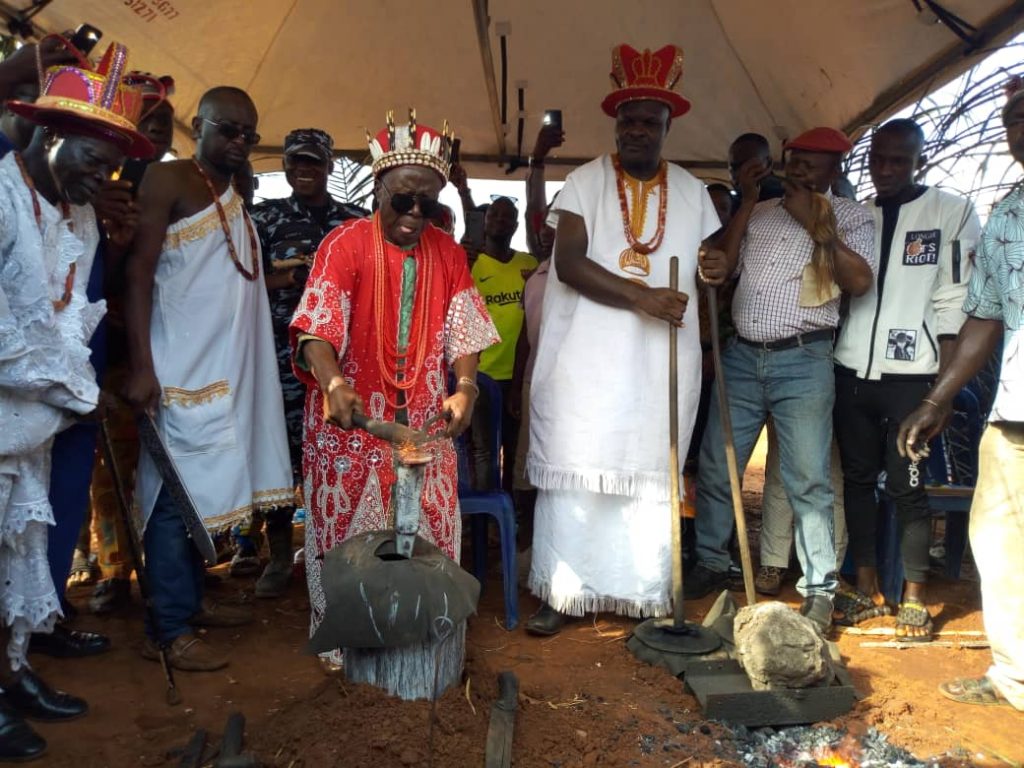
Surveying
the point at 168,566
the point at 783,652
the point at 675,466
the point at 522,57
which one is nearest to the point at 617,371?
the point at 675,466

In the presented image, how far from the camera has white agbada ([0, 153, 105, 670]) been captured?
2654mm

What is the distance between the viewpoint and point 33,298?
270cm

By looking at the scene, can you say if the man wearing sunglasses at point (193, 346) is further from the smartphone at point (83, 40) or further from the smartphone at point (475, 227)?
the smartphone at point (475, 227)

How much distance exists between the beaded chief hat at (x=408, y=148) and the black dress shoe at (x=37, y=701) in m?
2.29

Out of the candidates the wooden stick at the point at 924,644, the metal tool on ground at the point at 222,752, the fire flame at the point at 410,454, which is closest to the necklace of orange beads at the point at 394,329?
the fire flame at the point at 410,454

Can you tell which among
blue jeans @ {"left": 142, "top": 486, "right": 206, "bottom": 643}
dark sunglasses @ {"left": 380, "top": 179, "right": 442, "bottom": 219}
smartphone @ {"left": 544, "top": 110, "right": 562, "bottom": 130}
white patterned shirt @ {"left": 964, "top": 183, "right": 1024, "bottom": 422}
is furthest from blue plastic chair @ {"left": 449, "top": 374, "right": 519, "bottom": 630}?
white patterned shirt @ {"left": 964, "top": 183, "right": 1024, "bottom": 422}

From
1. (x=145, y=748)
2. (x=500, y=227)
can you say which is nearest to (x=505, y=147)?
(x=500, y=227)

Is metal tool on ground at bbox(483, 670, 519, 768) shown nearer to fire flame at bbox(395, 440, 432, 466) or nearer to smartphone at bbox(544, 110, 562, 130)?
fire flame at bbox(395, 440, 432, 466)

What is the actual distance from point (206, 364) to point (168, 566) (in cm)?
86

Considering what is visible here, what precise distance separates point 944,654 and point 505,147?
5785mm

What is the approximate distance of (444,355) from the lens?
351 cm

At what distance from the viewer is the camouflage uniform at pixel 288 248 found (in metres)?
4.30

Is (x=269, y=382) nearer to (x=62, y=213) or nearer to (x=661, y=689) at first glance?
(x=62, y=213)

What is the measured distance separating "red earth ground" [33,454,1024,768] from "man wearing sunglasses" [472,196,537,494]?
1604mm
